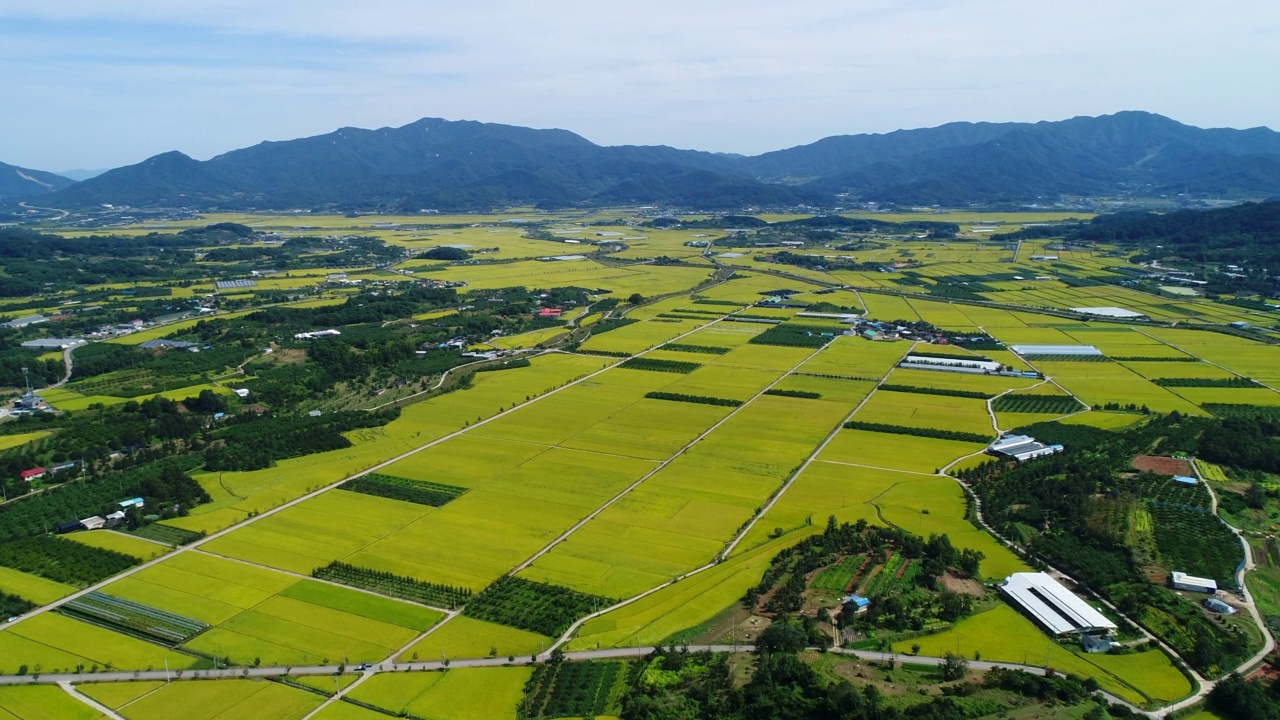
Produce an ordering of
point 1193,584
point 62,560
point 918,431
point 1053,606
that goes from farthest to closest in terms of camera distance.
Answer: point 918,431 → point 62,560 → point 1193,584 → point 1053,606

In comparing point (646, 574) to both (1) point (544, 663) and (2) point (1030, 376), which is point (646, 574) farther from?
(2) point (1030, 376)

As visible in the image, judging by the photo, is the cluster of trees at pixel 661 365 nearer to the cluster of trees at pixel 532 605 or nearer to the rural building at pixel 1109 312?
the cluster of trees at pixel 532 605

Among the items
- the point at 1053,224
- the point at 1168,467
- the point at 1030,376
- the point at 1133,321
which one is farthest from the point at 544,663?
the point at 1053,224

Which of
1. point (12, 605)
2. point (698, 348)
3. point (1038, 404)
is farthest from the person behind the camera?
point (698, 348)

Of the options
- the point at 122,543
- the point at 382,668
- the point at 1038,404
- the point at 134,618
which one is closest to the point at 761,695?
the point at 382,668

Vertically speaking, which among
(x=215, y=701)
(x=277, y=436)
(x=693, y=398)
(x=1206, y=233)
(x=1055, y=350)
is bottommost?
(x=215, y=701)

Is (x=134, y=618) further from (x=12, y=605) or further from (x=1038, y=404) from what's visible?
(x=1038, y=404)

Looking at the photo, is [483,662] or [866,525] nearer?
[483,662]
